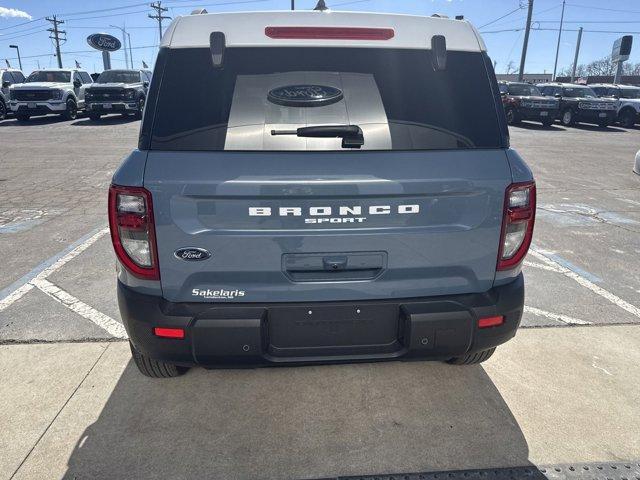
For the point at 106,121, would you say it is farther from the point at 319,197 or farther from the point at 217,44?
the point at 319,197

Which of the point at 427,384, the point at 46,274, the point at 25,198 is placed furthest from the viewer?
the point at 25,198

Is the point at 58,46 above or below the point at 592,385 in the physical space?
above

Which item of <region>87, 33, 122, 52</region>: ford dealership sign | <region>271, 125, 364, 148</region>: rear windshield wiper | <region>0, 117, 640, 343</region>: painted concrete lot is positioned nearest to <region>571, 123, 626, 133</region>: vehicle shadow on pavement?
<region>0, 117, 640, 343</region>: painted concrete lot

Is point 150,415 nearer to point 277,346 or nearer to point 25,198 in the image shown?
point 277,346

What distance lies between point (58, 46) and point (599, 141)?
72.1 m

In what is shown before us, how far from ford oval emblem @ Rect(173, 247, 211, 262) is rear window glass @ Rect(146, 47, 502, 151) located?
49 centimetres

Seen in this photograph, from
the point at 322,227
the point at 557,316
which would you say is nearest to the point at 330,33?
the point at 322,227

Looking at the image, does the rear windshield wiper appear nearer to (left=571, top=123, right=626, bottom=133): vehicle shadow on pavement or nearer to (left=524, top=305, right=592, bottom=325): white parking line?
(left=524, top=305, right=592, bottom=325): white parking line

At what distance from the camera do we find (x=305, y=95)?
2221 millimetres

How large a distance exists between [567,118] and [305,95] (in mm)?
23686

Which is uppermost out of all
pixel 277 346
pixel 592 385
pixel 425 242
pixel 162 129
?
pixel 162 129

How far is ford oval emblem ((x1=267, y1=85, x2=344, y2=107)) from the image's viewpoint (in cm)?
220

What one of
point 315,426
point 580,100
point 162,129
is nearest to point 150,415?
point 315,426

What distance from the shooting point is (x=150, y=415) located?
2668mm
